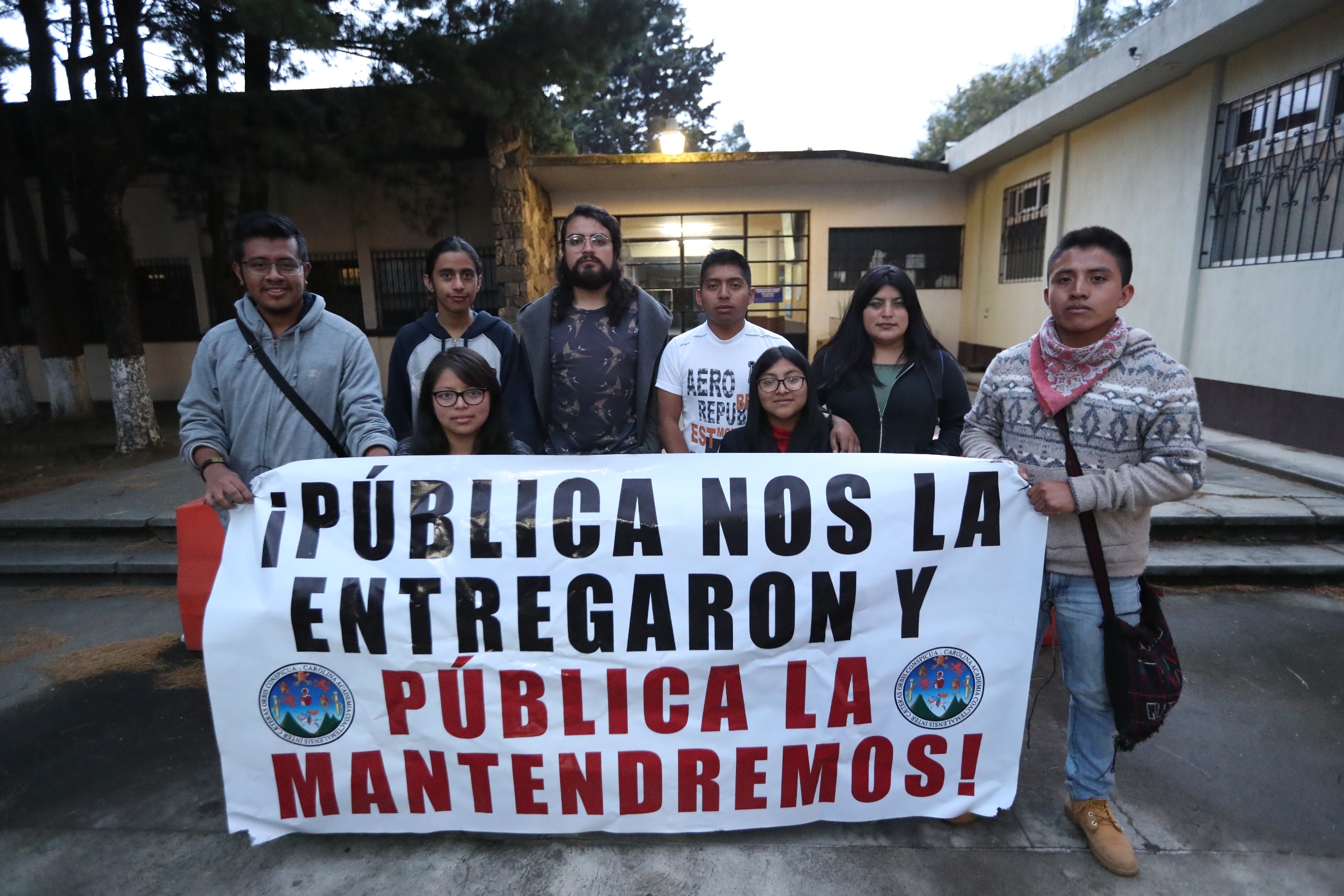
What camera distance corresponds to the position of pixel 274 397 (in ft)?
8.58

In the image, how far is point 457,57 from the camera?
6.92 m

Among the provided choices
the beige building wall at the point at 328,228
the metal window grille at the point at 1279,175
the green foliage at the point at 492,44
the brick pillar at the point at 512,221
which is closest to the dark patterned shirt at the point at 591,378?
the green foliage at the point at 492,44

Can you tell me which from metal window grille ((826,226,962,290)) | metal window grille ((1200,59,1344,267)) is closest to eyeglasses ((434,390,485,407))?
metal window grille ((1200,59,1344,267))

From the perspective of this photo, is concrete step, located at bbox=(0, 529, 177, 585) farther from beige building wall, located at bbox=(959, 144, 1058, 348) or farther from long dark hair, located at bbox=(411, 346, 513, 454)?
beige building wall, located at bbox=(959, 144, 1058, 348)

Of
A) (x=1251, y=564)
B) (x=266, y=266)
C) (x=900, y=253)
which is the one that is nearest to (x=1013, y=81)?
(x=900, y=253)

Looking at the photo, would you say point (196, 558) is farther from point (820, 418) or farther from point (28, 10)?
point (28, 10)

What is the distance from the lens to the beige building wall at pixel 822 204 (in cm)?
1210

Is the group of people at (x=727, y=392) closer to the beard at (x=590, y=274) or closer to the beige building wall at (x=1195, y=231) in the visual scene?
the beard at (x=590, y=274)

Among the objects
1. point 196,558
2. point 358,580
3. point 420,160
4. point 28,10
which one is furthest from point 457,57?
point 358,580

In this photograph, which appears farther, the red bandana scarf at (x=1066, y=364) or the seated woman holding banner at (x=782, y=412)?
the seated woman holding banner at (x=782, y=412)

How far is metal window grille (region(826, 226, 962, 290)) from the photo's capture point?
40.2 ft

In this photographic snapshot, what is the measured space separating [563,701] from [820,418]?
4.30 ft

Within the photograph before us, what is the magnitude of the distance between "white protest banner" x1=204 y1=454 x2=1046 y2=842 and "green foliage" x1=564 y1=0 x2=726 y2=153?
2627 centimetres

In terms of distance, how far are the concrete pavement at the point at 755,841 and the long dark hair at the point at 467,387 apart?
4.09 feet
